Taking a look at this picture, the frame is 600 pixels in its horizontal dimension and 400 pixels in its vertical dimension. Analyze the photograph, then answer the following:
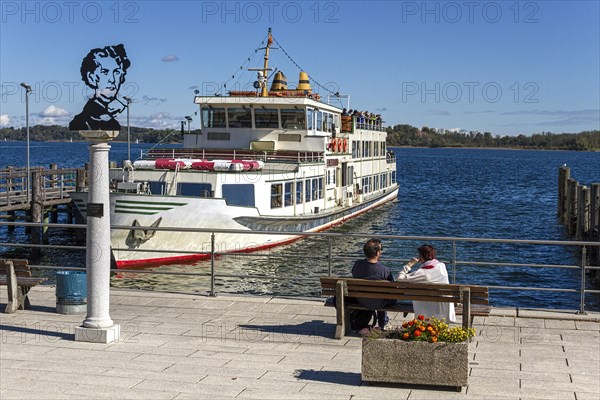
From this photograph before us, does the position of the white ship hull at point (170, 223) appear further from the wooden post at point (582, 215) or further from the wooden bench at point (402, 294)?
the wooden bench at point (402, 294)

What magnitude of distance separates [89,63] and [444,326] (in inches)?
210

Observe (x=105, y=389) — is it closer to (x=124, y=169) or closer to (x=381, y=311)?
(x=381, y=311)

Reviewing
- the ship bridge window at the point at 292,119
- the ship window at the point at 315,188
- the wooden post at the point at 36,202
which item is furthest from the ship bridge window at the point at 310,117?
the wooden post at the point at 36,202

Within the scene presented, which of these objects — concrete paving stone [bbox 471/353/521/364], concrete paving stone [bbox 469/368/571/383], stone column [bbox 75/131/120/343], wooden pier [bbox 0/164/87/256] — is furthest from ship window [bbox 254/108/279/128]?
concrete paving stone [bbox 469/368/571/383]

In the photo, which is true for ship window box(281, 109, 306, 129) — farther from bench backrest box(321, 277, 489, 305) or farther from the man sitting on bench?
bench backrest box(321, 277, 489, 305)

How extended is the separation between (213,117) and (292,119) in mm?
3333

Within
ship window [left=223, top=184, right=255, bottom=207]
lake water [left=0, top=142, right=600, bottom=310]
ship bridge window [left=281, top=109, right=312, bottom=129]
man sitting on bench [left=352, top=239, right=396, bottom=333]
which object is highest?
ship bridge window [left=281, top=109, right=312, bottom=129]

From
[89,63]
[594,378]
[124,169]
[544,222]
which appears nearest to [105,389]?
[89,63]

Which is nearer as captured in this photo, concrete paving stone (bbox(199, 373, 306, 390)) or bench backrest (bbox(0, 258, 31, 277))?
concrete paving stone (bbox(199, 373, 306, 390))

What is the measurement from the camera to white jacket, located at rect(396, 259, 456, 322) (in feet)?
35.1

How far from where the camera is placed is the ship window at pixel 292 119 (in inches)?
1388

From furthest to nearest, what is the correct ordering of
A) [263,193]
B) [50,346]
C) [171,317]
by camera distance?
[263,193], [171,317], [50,346]

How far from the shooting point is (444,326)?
8.84 metres

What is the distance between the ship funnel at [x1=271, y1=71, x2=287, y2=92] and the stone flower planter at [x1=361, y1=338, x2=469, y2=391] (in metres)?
31.0
